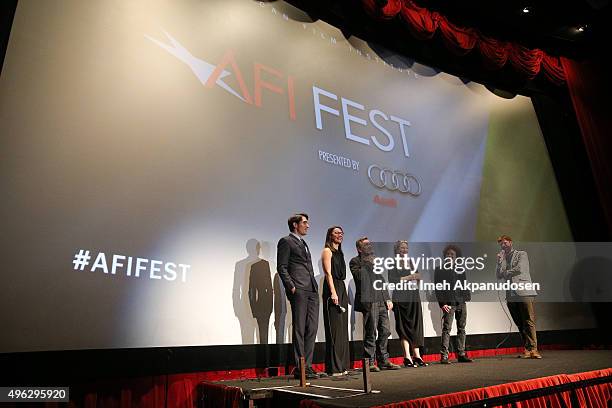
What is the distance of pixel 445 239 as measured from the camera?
5855mm

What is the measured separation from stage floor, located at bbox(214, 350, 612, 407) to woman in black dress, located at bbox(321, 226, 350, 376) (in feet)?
0.52

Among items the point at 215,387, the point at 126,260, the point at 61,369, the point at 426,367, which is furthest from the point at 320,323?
the point at 61,369

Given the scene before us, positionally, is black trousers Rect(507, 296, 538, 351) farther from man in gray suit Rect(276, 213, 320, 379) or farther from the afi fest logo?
man in gray suit Rect(276, 213, 320, 379)

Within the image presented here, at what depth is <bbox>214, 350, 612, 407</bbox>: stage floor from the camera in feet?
8.87

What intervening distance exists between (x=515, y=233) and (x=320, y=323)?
3.74m

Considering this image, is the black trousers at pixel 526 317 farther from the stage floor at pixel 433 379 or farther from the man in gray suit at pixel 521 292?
the stage floor at pixel 433 379

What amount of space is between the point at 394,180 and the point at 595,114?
13.4 feet

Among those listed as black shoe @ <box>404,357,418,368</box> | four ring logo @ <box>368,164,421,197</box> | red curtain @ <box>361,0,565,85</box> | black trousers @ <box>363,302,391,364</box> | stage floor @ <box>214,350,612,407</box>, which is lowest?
stage floor @ <box>214,350,612,407</box>

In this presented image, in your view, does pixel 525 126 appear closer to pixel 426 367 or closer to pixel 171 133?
pixel 426 367

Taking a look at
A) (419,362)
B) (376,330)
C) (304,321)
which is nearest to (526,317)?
(419,362)

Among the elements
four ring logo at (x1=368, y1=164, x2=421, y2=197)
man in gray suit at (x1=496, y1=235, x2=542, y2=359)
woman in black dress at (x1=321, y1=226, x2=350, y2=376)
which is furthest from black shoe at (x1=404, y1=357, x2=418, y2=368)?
four ring logo at (x1=368, y1=164, x2=421, y2=197)

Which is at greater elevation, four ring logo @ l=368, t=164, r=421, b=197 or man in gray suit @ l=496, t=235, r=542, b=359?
four ring logo @ l=368, t=164, r=421, b=197

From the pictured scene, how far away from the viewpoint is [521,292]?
4.65m

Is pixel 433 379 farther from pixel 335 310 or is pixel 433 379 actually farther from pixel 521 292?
pixel 521 292
